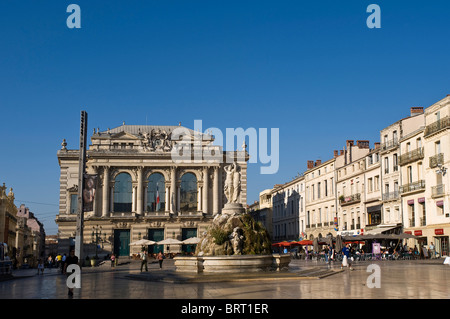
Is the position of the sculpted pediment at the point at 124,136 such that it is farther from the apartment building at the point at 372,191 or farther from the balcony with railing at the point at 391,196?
the balcony with railing at the point at 391,196

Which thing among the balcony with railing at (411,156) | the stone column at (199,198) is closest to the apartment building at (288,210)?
the stone column at (199,198)

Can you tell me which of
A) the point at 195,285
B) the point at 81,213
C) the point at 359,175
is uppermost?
the point at 359,175

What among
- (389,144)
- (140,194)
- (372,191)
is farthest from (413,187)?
(140,194)

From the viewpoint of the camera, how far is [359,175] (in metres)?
64.1

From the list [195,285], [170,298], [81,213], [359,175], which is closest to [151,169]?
[359,175]

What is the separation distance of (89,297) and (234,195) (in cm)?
1802

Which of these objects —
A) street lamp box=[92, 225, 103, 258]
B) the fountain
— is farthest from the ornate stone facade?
the fountain

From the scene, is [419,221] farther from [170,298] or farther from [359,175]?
[170,298]

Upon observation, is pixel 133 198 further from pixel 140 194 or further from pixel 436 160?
pixel 436 160

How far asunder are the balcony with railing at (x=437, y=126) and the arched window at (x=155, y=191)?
40875mm

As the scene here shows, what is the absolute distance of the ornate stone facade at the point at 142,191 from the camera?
75.0 m

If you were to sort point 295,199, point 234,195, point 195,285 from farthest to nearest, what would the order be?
point 295,199 < point 234,195 < point 195,285

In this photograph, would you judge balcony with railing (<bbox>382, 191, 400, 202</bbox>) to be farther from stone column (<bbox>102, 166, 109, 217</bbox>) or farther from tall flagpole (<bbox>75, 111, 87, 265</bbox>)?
stone column (<bbox>102, 166, 109, 217</bbox>)
